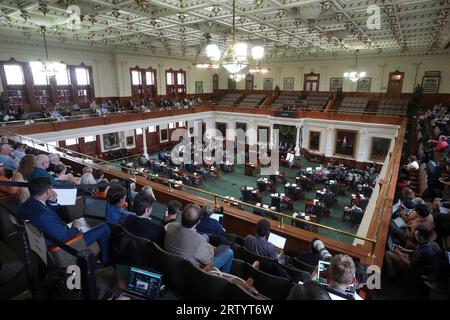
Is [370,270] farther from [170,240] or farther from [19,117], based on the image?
[19,117]

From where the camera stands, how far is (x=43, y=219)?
242 centimetres

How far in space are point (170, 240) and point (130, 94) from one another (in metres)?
17.5

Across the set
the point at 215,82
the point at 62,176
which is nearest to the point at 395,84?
the point at 215,82

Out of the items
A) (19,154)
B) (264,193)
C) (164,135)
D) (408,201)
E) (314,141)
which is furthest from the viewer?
(164,135)

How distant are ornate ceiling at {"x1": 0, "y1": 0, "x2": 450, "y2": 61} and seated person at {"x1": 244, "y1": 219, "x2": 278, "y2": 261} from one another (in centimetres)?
717

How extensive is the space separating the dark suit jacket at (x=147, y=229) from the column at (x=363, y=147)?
54.5ft

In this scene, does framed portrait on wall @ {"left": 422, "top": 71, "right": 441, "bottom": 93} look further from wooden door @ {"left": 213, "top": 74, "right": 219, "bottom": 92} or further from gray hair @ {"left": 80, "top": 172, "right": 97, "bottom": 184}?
gray hair @ {"left": 80, "top": 172, "right": 97, "bottom": 184}

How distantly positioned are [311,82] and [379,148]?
719 cm

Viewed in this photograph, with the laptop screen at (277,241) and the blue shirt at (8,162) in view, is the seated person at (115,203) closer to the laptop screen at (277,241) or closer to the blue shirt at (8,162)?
the laptop screen at (277,241)

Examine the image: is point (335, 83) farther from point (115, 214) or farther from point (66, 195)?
point (66, 195)

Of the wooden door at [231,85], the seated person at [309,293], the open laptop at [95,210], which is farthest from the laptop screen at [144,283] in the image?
the wooden door at [231,85]

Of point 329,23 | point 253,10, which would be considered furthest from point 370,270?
point 329,23

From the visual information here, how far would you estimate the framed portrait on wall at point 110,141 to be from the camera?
1743 cm
